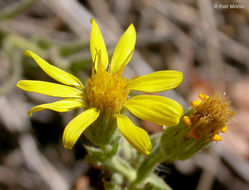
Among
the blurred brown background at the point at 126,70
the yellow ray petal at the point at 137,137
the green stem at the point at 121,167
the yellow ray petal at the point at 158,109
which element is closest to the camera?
the yellow ray petal at the point at 137,137

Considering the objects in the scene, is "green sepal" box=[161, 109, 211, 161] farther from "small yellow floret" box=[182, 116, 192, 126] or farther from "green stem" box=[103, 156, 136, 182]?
"green stem" box=[103, 156, 136, 182]

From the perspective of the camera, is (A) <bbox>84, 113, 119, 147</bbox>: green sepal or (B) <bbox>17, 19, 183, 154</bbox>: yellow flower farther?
(A) <bbox>84, 113, 119, 147</bbox>: green sepal

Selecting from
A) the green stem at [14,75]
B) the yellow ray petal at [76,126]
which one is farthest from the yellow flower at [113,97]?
the green stem at [14,75]

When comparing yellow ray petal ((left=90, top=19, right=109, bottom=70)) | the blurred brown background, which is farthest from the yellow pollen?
the blurred brown background

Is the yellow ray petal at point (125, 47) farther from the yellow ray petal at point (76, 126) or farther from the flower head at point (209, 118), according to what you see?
the flower head at point (209, 118)

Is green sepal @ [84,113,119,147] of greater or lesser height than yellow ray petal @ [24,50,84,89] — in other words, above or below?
below

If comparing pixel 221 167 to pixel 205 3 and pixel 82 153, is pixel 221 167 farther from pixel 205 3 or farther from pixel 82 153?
pixel 205 3
